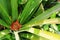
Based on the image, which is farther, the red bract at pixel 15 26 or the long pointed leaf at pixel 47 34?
the red bract at pixel 15 26

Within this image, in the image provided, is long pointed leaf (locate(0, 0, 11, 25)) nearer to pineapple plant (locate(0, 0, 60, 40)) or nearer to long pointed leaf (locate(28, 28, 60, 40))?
pineapple plant (locate(0, 0, 60, 40))

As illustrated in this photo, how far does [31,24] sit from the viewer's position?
Result: 1180 millimetres

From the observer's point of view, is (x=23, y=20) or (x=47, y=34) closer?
(x=47, y=34)

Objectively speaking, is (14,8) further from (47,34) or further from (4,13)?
(47,34)

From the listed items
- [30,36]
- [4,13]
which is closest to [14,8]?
[4,13]

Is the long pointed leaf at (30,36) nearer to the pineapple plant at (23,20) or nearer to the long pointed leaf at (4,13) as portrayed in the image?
the pineapple plant at (23,20)

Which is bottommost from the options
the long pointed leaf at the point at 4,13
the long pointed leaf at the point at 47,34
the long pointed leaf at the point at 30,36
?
the long pointed leaf at the point at 30,36

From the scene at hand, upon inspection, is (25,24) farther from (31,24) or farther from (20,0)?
(20,0)

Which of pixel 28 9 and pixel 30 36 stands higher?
pixel 28 9

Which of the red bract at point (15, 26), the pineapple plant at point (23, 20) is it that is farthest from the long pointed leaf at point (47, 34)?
the red bract at point (15, 26)

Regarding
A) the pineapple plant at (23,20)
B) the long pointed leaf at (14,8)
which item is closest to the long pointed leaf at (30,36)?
the pineapple plant at (23,20)

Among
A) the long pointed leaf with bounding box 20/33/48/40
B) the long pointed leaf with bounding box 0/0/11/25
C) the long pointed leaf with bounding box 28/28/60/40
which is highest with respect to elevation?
the long pointed leaf with bounding box 0/0/11/25

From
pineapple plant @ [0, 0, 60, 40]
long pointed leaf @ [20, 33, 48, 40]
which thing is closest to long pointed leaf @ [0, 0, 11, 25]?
pineapple plant @ [0, 0, 60, 40]

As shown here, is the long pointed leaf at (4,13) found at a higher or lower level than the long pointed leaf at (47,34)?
higher
